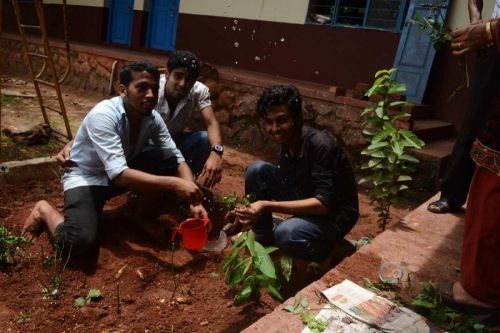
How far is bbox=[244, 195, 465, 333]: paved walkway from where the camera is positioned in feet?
5.89

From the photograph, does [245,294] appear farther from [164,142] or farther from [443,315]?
[164,142]

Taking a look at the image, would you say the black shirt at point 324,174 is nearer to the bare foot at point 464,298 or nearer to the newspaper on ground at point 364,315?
the newspaper on ground at point 364,315

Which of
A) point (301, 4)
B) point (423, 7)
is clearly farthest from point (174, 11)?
point (423, 7)

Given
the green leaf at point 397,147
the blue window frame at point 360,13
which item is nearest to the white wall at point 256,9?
the blue window frame at point 360,13

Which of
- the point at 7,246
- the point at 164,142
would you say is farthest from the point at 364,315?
the point at 7,246

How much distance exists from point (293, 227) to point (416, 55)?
12.4 ft

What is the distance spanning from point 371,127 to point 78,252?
2.37 meters

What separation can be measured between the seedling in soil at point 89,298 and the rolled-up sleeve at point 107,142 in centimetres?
67

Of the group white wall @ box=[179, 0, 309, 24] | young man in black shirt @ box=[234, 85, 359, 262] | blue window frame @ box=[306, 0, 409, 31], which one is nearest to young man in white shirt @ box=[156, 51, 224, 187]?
young man in black shirt @ box=[234, 85, 359, 262]

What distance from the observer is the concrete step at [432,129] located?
14.7 ft

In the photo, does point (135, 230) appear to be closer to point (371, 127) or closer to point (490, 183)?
point (371, 127)

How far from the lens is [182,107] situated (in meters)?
3.46

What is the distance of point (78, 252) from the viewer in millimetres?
2557

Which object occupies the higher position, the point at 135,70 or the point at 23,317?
the point at 135,70
